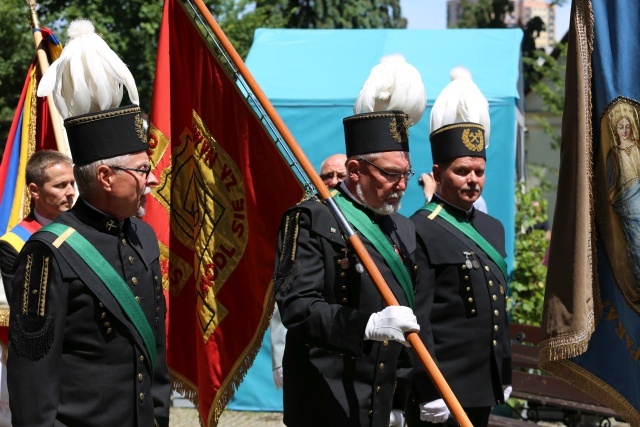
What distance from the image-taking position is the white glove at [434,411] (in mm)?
5090

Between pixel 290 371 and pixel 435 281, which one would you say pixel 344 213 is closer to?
pixel 290 371

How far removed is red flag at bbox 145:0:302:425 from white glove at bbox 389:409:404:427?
2.72 feet

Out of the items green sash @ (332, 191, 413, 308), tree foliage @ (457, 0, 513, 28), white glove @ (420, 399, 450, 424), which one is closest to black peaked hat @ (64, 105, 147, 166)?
green sash @ (332, 191, 413, 308)

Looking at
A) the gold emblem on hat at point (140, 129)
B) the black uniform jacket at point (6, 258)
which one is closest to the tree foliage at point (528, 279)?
the black uniform jacket at point (6, 258)

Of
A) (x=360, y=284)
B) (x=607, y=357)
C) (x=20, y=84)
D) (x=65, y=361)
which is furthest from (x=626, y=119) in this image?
(x=20, y=84)

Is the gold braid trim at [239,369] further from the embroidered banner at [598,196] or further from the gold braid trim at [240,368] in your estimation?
the embroidered banner at [598,196]

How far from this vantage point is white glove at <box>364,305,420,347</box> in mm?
3916

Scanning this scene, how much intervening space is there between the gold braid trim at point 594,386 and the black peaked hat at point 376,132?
3.90ft

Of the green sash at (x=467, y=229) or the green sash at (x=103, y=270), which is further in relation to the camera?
the green sash at (x=467, y=229)

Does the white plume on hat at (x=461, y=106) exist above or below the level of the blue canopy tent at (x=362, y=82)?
above

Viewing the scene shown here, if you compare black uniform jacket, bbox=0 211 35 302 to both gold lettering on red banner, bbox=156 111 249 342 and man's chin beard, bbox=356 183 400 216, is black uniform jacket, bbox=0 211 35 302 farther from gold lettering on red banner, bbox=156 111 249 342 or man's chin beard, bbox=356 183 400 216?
man's chin beard, bbox=356 183 400 216

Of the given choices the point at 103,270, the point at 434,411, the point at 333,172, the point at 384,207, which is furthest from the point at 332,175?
the point at 103,270

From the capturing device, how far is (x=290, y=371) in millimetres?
4340

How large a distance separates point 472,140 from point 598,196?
882 mm
